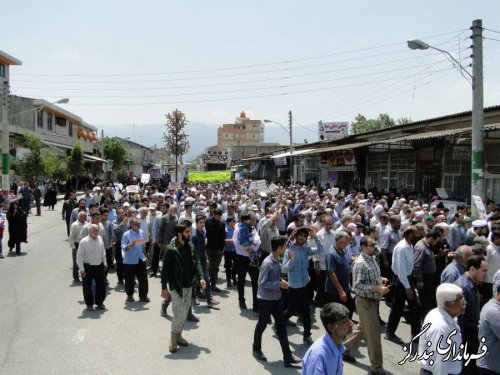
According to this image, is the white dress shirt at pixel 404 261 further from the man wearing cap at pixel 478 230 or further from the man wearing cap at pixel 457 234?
the man wearing cap at pixel 457 234

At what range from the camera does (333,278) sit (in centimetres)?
682

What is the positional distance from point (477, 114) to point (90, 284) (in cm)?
1194

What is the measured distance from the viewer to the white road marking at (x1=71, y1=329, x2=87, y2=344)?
6.98 meters

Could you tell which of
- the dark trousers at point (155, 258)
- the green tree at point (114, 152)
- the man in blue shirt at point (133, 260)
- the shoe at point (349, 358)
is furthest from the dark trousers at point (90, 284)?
the green tree at point (114, 152)

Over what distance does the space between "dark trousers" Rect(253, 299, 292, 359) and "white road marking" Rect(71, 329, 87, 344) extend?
2572 mm

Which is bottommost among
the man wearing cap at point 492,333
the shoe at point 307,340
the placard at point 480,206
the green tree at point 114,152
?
the shoe at point 307,340

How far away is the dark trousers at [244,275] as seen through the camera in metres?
8.87

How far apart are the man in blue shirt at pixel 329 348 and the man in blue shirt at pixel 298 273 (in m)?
3.14

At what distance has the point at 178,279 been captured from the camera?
6.83 metres

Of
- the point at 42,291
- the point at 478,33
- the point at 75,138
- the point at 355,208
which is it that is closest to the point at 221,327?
the point at 42,291

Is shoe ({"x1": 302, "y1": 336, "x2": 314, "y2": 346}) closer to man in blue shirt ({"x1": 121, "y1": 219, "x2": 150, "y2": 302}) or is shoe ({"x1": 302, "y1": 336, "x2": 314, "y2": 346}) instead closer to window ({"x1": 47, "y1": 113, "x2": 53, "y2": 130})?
man in blue shirt ({"x1": 121, "y1": 219, "x2": 150, "y2": 302})

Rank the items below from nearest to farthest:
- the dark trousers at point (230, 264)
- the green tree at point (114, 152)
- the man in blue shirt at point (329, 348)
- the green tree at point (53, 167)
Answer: the man in blue shirt at point (329, 348) → the dark trousers at point (230, 264) → the green tree at point (53, 167) → the green tree at point (114, 152)

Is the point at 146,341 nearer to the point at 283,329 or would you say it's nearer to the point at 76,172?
the point at 283,329

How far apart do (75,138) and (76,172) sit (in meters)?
13.5
